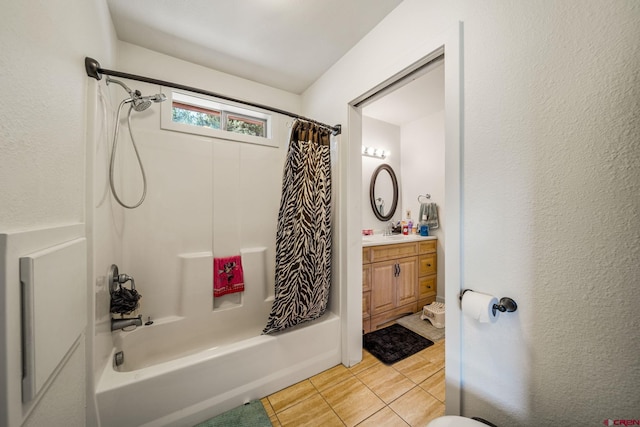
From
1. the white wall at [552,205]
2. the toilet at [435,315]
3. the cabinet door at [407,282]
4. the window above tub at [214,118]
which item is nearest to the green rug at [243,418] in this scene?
the white wall at [552,205]

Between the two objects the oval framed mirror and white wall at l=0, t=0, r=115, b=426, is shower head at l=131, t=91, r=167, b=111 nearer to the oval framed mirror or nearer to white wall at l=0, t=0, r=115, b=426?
white wall at l=0, t=0, r=115, b=426

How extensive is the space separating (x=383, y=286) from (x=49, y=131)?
243 cm

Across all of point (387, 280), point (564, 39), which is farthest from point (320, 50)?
point (387, 280)

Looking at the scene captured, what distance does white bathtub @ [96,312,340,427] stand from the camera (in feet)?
3.58

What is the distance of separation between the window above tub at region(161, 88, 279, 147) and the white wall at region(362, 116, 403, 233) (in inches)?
53.3

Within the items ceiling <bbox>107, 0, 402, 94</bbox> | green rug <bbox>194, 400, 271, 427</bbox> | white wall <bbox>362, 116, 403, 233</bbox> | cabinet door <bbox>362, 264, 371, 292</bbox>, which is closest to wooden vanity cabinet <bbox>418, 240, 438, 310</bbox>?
white wall <bbox>362, 116, 403, 233</bbox>

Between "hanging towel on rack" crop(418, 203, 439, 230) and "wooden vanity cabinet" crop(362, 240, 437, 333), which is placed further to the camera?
"hanging towel on rack" crop(418, 203, 439, 230)

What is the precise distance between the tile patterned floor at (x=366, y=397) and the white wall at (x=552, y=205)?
18.8 inches

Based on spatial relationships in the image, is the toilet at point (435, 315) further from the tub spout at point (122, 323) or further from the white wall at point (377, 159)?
the tub spout at point (122, 323)

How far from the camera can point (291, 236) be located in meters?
1.59

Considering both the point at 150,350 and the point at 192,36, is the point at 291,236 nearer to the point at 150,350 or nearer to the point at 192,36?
the point at 150,350

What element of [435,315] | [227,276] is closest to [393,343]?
[435,315]

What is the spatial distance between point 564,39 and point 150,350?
268 cm

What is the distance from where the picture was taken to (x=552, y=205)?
0.75 meters
